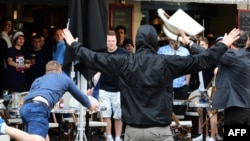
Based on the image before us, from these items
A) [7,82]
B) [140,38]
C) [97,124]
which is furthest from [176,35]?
[7,82]

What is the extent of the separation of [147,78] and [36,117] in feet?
6.16

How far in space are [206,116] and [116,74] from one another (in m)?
5.71

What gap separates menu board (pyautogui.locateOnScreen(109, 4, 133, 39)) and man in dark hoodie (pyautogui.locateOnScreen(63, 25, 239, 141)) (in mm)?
7370

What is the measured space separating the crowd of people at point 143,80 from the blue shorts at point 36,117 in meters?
0.01

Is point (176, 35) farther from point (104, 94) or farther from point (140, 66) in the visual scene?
point (104, 94)

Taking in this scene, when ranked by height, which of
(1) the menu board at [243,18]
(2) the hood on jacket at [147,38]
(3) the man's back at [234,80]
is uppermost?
(1) the menu board at [243,18]

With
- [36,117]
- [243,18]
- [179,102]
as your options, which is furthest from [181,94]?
[36,117]

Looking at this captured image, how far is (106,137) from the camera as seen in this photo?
11055 mm

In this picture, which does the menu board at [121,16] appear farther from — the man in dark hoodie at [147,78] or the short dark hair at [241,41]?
the man in dark hoodie at [147,78]

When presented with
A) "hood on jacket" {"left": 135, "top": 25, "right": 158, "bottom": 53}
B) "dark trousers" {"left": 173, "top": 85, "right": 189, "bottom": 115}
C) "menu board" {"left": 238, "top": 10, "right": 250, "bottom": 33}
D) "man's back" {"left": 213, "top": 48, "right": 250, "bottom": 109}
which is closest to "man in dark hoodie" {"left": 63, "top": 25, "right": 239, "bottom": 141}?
"hood on jacket" {"left": 135, "top": 25, "right": 158, "bottom": 53}

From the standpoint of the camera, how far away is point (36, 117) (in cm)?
729

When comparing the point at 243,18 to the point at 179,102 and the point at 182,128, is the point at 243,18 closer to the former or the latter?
the point at 179,102

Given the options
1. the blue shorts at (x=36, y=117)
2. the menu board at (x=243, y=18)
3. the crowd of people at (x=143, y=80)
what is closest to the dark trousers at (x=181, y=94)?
the crowd of people at (x=143, y=80)

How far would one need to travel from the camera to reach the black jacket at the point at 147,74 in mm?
5934
